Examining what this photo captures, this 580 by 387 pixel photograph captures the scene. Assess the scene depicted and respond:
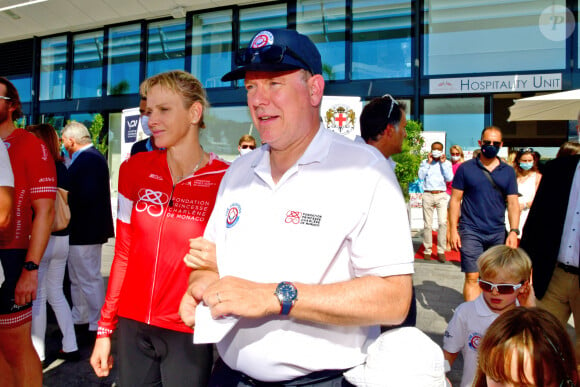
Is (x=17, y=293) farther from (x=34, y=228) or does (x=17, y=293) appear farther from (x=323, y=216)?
(x=323, y=216)

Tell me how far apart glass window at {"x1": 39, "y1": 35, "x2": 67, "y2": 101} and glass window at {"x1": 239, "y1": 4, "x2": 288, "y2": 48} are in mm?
7125

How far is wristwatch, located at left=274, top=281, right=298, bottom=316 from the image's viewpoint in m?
1.23

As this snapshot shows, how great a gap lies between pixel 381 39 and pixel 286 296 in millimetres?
12003

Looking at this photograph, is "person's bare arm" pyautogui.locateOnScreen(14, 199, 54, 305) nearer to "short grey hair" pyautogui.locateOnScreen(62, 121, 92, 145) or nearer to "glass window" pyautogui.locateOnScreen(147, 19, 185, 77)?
"short grey hair" pyautogui.locateOnScreen(62, 121, 92, 145)

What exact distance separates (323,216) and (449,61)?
11556mm

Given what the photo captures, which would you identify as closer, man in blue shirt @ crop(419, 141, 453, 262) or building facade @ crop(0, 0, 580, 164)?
man in blue shirt @ crop(419, 141, 453, 262)

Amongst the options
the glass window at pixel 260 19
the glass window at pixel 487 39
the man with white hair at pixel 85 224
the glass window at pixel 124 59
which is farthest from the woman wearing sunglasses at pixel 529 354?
the glass window at pixel 124 59

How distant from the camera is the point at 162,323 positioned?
6.71 ft

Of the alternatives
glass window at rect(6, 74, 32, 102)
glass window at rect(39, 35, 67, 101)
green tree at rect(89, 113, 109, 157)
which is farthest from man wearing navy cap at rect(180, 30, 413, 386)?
glass window at rect(6, 74, 32, 102)

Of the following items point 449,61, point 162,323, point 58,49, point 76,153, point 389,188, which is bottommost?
point 162,323

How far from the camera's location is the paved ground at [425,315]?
3668 mm

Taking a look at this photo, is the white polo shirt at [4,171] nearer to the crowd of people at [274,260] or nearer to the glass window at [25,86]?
the crowd of people at [274,260]

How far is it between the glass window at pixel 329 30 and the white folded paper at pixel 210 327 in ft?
38.3

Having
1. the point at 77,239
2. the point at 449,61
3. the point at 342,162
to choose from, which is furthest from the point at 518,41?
the point at 342,162
